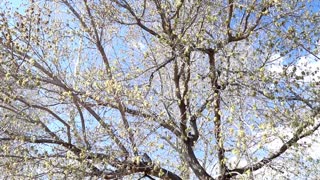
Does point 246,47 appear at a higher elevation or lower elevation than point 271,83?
higher

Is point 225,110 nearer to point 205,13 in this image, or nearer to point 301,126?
point 301,126

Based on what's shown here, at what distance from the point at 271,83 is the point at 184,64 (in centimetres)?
199

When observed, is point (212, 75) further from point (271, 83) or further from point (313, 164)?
point (313, 164)

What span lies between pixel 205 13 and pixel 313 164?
9.70 ft

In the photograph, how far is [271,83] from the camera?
6359 millimetres

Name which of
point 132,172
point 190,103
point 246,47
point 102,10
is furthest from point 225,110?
point 102,10

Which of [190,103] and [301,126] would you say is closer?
[301,126]

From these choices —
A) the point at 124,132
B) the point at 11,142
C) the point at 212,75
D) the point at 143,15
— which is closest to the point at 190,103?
the point at 212,75

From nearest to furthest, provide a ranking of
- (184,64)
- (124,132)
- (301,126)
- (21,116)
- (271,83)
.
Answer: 1. (301,126)
2. (271,83)
3. (124,132)
4. (21,116)
5. (184,64)

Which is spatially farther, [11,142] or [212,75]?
[11,142]

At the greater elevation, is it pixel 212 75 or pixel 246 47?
pixel 246 47

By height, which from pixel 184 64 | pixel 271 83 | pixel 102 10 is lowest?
pixel 271 83

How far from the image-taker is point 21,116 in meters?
7.49

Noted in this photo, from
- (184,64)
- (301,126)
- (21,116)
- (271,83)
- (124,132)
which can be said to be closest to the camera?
(301,126)
